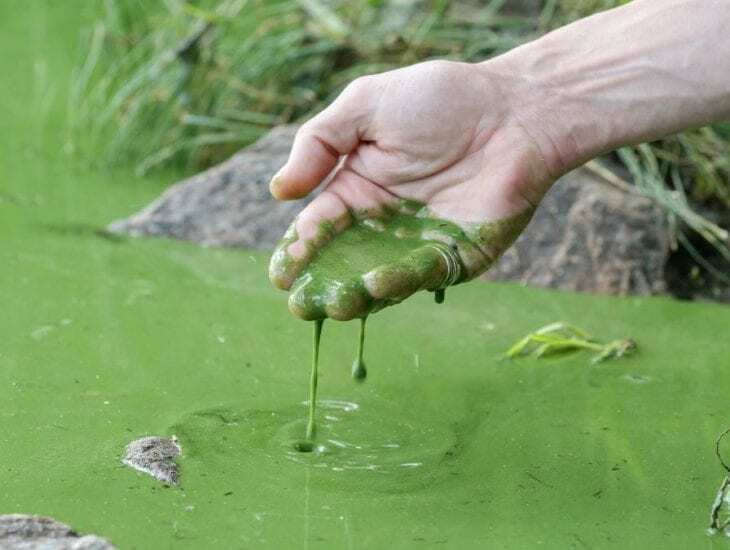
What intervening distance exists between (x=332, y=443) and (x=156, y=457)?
0.29m

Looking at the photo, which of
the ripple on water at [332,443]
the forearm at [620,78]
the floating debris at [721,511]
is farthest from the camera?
the forearm at [620,78]

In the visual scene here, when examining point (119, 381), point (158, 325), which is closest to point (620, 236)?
point (158, 325)

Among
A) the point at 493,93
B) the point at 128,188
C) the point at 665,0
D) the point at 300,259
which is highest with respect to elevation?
the point at 665,0

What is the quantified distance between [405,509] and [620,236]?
154cm

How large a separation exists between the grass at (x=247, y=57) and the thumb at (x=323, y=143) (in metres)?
1.51

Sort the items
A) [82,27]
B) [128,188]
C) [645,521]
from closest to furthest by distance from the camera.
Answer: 1. [645,521]
2. [128,188]
3. [82,27]

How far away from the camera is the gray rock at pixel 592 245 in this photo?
124 inches

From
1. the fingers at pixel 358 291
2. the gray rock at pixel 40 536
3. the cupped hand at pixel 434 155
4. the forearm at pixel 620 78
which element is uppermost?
the forearm at pixel 620 78

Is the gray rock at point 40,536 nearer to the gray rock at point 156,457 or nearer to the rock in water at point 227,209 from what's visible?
the gray rock at point 156,457

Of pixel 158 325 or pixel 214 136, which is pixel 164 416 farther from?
pixel 214 136

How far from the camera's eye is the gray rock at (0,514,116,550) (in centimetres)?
162

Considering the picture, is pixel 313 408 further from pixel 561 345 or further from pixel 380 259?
pixel 561 345

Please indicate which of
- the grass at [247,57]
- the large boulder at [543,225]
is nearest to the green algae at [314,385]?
the large boulder at [543,225]

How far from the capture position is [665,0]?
223 centimetres
